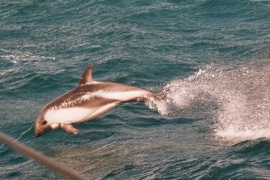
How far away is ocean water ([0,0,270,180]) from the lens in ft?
43.0

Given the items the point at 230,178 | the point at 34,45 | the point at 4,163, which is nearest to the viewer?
the point at 230,178

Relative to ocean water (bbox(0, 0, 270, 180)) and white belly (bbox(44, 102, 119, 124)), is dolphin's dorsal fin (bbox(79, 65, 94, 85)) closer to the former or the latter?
white belly (bbox(44, 102, 119, 124))

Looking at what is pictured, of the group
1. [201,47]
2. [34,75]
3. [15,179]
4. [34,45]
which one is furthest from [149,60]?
[15,179]

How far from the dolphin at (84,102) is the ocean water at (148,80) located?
1.10m

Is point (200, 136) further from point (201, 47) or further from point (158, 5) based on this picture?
point (158, 5)

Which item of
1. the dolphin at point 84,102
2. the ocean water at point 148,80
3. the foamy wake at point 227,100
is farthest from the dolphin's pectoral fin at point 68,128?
the foamy wake at point 227,100

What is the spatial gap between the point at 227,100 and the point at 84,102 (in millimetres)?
5680

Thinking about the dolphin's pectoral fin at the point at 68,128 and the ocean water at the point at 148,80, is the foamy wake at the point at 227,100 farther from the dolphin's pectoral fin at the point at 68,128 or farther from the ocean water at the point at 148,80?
the dolphin's pectoral fin at the point at 68,128

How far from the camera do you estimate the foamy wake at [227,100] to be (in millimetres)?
14499

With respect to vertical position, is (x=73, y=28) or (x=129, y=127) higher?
(x=73, y=28)

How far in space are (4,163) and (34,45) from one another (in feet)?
37.8

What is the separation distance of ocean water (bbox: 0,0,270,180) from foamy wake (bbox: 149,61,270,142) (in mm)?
34

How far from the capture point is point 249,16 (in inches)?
1046

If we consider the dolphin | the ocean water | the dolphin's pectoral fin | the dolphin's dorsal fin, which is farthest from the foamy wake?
the dolphin's pectoral fin
